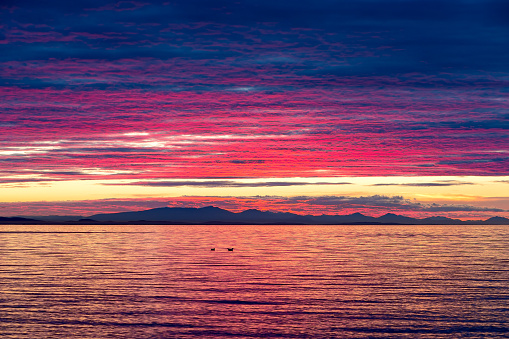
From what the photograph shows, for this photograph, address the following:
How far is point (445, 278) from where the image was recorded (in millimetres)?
57000

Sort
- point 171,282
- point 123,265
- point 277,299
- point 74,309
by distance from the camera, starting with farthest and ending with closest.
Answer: point 123,265, point 171,282, point 277,299, point 74,309

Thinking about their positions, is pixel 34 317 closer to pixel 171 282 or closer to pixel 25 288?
pixel 25 288

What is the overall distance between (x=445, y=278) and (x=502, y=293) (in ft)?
35.2

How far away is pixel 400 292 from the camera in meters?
47.2

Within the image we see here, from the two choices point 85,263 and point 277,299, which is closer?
point 277,299

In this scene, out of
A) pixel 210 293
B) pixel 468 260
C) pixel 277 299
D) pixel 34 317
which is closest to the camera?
pixel 34 317

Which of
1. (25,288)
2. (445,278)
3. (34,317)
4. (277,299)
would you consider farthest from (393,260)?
(34,317)

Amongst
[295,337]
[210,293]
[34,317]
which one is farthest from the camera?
[210,293]

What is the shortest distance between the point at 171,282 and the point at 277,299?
555 inches

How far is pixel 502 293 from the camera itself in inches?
1826

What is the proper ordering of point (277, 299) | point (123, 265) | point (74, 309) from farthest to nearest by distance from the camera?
point (123, 265) < point (277, 299) < point (74, 309)

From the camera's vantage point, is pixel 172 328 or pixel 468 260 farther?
pixel 468 260

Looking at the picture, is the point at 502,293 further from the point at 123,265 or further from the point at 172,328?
the point at 123,265

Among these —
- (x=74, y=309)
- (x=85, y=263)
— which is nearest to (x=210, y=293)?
(x=74, y=309)
